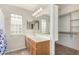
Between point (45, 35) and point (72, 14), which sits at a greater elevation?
point (72, 14)

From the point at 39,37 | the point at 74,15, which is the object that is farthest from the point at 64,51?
the point at 74,15

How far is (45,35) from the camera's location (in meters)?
1.67

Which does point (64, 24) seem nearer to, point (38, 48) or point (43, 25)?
point (43, 25)

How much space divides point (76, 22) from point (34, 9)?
74cm

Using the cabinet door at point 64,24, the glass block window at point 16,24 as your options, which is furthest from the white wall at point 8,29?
the cabinet door at point 64,24

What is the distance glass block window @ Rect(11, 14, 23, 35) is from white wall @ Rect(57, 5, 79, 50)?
2.25 feet

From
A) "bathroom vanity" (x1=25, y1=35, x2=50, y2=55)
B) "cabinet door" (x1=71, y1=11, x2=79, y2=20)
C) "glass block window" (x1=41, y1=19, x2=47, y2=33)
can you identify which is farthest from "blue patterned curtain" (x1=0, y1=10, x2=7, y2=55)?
"cabinet door" (x1=71, y1=11, x2=79, y2=20)

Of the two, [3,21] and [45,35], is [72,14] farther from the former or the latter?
[3,21]

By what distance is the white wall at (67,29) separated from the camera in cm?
161

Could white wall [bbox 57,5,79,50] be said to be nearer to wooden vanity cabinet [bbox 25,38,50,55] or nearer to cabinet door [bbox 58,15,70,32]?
cabinet door [bbox 58,15,70,32]

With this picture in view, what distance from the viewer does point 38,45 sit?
1652 millimetres

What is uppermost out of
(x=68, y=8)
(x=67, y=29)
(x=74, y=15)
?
(x=68, y=8)

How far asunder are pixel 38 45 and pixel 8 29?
574 mm
